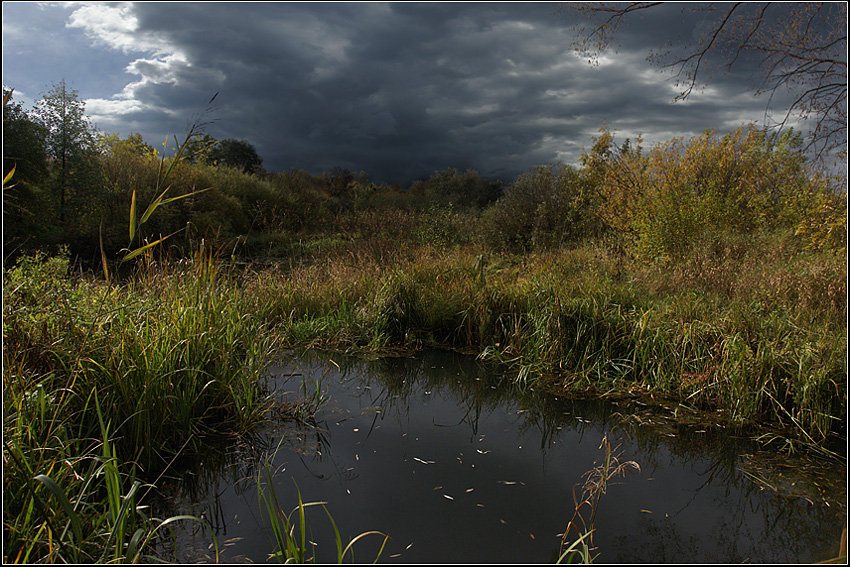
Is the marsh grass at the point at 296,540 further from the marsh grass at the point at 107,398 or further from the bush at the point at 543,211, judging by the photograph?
the bush at the point at 543,211

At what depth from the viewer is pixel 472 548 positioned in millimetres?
2256

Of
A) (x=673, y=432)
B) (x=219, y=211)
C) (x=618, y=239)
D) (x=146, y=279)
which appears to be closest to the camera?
(x=673, y=432)

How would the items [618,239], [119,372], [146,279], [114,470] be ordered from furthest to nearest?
[618,239] < [146,279] < [119,372] < [114,470]

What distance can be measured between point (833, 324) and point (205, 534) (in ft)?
16.4

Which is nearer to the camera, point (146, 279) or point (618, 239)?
point (146, 279)

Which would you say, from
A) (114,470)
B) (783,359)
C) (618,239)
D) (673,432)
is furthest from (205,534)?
(618,239)

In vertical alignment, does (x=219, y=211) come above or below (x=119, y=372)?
above

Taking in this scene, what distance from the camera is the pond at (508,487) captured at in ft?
7.53

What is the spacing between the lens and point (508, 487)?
2783 mm

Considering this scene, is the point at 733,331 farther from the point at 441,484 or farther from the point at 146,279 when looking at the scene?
the point at 146,279

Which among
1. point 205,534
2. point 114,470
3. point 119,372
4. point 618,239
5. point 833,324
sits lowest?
point 205,534

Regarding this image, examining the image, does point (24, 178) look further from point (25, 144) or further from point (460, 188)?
point (460, 188)

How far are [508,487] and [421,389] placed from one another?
1.68 meters

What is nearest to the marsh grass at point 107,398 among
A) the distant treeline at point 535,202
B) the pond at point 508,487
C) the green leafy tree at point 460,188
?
the pond at point 508,487
